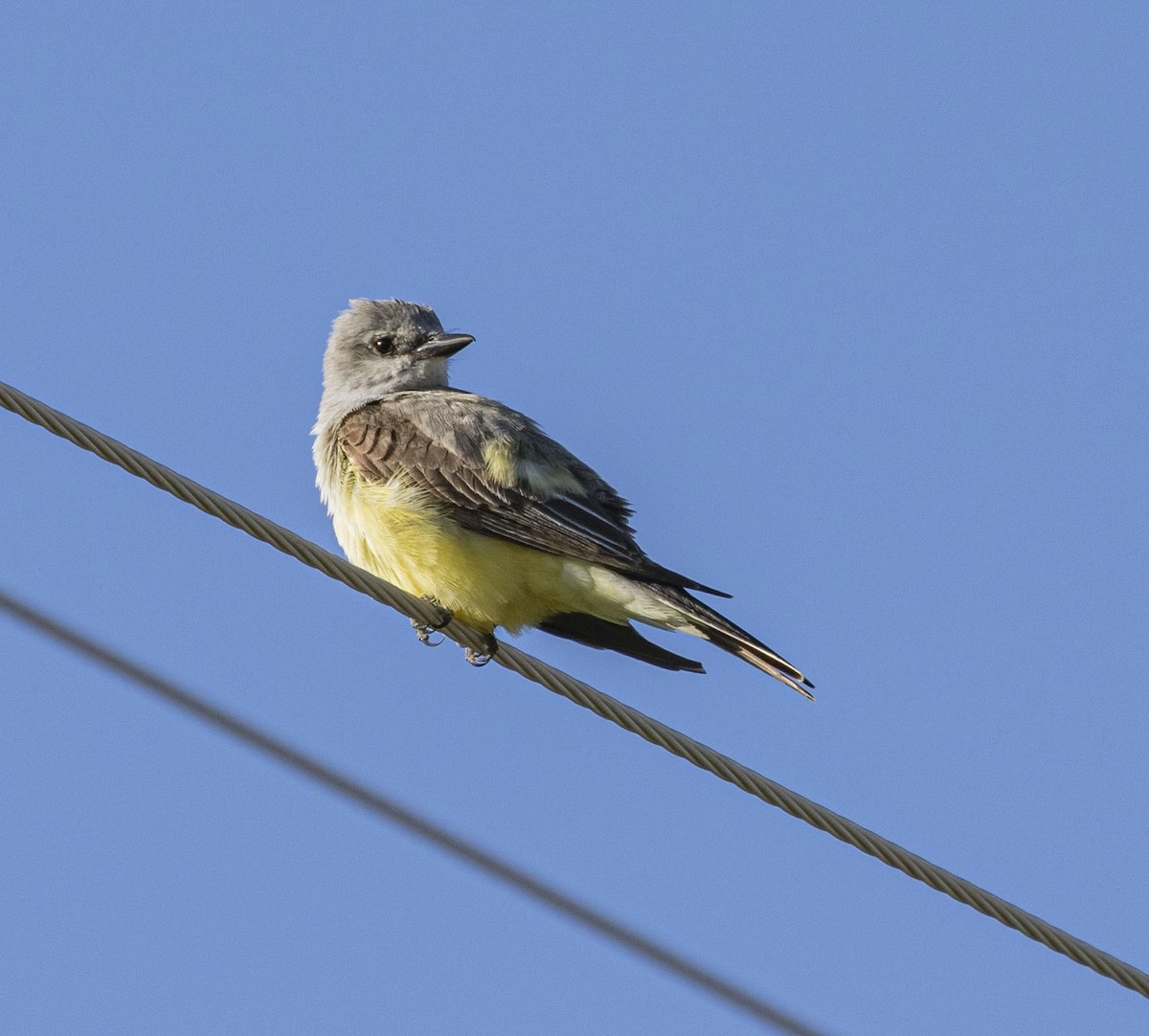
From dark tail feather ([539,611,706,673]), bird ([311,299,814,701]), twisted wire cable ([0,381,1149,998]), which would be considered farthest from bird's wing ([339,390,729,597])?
twisted wire cable ([0,381,1149,998])

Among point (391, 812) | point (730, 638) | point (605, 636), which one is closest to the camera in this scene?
point (391, 812)

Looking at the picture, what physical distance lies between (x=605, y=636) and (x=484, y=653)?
0.70m

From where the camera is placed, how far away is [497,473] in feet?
23.7

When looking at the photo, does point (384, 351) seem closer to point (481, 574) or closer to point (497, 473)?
point (497, 473)

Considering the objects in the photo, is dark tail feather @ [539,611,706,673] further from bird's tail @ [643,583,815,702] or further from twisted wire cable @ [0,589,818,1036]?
twisted wire cable @ [0,589,818,1036]

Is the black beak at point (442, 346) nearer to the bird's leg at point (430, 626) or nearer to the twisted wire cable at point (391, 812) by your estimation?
the bird's leg at point (430, 626)

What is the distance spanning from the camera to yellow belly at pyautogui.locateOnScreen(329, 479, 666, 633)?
6.92m

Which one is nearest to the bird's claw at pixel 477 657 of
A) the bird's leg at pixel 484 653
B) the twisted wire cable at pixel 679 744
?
the bird's leg at pixel 484 653

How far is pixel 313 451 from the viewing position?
26.3 feet

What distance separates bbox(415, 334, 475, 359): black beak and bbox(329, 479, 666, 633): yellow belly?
60.8 inches

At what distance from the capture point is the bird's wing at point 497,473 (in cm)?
696

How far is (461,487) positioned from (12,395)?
2.98 meters

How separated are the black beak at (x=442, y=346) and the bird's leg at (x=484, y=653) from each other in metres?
2.03

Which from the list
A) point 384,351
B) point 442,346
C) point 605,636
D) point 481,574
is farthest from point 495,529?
point 384,351
